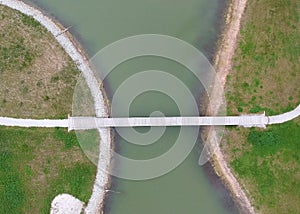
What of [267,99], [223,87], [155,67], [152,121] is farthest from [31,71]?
[267,99]

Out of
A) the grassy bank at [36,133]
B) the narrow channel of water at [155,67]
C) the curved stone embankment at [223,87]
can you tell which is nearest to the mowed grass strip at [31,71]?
the grassy bank at [36,133]

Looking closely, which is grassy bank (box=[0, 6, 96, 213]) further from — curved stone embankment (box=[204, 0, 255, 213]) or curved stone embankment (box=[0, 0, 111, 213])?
curved stone embankment (box=[204, 0, 255, 213])

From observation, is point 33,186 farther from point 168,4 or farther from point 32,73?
point 168,4

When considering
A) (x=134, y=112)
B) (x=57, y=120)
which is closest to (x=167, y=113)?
(x=134, y=112)

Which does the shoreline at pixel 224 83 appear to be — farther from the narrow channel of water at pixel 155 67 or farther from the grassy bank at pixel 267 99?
the narrow channel of water at pixel 155 67

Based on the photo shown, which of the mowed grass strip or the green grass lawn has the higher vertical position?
the mowed grass strip

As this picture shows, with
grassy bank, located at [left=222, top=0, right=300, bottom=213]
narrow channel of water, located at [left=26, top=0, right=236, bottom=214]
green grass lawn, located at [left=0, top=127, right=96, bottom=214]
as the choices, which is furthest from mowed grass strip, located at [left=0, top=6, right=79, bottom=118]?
grassy bank, located at [left=222, top=0, right=300, bottom=213]

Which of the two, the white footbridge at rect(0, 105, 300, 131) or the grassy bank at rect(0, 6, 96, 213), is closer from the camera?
the grassy bank at rect(0, 6, 96, 213)
